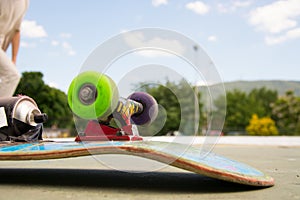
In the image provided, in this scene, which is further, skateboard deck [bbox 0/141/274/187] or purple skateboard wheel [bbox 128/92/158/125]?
purple skateboard wheel [bbox 128/92/158/125]

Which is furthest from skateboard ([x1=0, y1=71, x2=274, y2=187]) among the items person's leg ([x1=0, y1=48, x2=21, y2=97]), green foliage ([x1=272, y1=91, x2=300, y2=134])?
green foliage ([x1=272, y1=91, x2=300, y2=134])

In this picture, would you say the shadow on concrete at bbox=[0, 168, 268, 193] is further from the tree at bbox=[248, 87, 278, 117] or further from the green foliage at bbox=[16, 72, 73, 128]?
the tree at bbox=[248, 87, 278, 117]

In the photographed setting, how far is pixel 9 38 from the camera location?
4.01 metres

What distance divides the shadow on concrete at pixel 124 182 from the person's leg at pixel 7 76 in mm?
955

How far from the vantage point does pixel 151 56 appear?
3.56 m

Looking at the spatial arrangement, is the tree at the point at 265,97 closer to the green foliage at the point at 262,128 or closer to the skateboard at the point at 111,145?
the green foliage at the point at 262,128

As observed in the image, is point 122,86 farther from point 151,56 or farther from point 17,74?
point 17,74

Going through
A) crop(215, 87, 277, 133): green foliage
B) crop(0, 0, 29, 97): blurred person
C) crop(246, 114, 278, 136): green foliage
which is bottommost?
crop(246, 114, 278, 136): green foliage

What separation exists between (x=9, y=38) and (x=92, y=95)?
4.42ft

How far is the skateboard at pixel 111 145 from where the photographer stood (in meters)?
2.90

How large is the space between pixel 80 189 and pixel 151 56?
1416mm

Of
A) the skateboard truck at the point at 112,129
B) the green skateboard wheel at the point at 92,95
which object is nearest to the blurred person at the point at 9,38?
the green skateboard wheel at the point at 92,95

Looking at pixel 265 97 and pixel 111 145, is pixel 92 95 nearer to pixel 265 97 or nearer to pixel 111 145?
pixel 111 145

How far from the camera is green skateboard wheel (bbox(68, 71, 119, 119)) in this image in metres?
3.34
